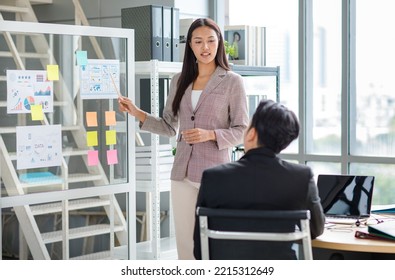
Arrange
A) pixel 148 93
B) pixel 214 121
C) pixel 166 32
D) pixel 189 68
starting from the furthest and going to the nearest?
pixel 148 93 → pixel 166 32 → pixel 189 68 → pixel 214 121

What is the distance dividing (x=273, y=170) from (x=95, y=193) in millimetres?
2028

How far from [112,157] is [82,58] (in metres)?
0.62

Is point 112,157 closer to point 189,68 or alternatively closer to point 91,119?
point 91,119

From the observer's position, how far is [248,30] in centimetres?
579

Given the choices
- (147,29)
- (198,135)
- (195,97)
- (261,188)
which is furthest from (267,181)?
(147,29)

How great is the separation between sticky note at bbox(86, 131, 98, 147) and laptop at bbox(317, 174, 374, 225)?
1.53 meters

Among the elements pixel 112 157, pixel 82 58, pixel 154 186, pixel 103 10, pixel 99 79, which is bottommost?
pixel 154 186

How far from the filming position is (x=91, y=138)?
4.25 m

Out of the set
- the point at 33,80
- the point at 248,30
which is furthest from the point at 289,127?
the point at 248,30

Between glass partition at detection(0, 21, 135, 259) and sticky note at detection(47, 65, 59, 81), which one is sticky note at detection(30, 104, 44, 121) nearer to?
glass partition at detection(0, 21, 135, 259)

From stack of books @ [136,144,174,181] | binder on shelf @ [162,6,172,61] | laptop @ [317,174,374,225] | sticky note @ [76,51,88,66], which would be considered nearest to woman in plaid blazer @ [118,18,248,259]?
laptop @ [317,174,374,225]

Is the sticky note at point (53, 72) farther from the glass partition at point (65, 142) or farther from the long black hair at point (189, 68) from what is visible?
the long black hair at point (189, 68)

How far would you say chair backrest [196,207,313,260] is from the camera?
2377 mm

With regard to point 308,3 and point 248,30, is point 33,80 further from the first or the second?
point 308,3
